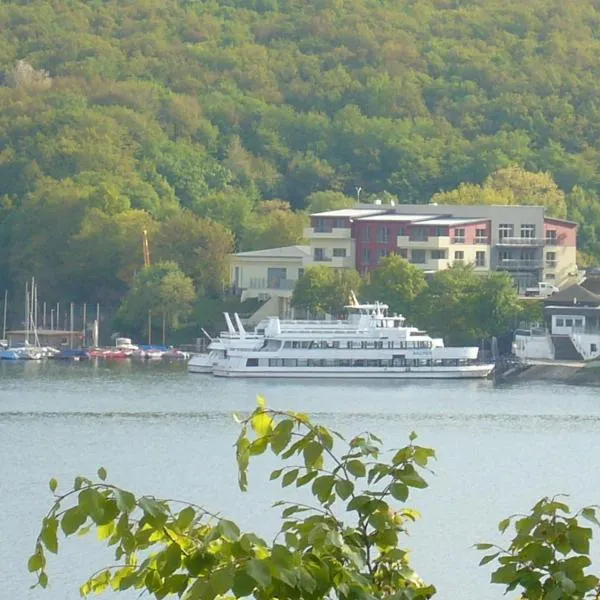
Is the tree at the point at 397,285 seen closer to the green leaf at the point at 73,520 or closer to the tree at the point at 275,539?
the tree at the point at 275,539

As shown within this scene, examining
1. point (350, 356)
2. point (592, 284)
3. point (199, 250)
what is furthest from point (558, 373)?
point (199, 250)

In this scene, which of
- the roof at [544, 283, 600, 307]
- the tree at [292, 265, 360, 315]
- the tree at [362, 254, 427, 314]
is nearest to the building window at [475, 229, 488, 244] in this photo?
the tree at [362, 254, 427, 314]

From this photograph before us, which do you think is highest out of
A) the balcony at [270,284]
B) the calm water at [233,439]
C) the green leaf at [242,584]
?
the balcony at [270,284]

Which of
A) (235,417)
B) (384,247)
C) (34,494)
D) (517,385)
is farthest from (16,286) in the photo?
(235,417)

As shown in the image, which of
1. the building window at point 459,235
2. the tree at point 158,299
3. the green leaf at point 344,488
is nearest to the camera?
the green leaf at point 344,488

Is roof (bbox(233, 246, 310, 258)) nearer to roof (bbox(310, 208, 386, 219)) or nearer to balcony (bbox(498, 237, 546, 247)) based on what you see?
roof (bbox(310, 208, 386, 219))

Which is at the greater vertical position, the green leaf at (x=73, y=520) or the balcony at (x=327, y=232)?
the balcony at (x=327, y=232)

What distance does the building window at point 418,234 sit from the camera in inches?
2208

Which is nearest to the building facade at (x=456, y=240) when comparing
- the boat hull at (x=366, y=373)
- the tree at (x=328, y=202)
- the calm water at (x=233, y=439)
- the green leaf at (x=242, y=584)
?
the tree at (x=328, y=202)

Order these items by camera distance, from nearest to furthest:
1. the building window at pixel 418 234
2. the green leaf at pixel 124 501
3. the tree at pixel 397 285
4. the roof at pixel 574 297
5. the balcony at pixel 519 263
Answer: the green leaf at pixel 124 501, the roof at pixel 574 297, the tree at pixel 397 285, the building window at pixel 418 234, the balcony at pixel 519 263

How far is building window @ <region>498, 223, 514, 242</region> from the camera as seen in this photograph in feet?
188

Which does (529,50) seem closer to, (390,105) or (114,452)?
(390,105)

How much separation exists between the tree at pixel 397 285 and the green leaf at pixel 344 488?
156 ft

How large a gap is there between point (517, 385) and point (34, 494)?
72.7 feet
